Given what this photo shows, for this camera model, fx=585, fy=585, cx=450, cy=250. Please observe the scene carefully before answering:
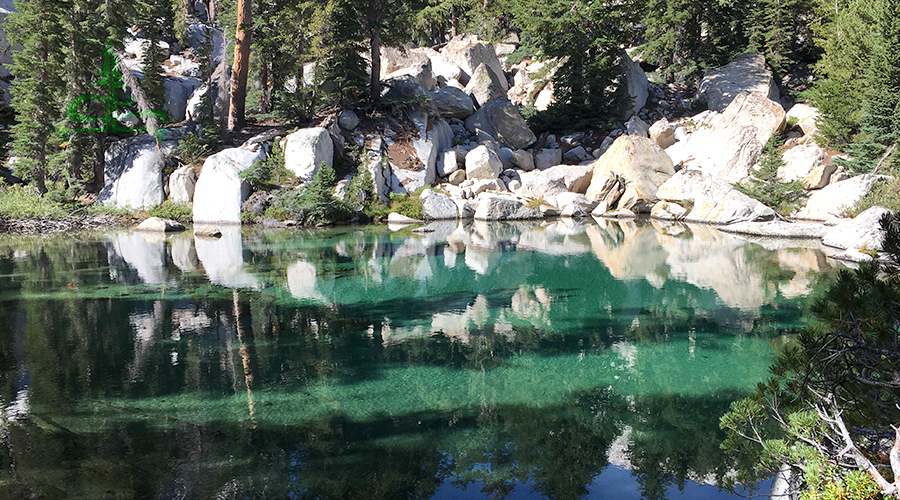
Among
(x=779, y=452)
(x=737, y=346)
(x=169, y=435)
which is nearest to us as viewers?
(x=779, y=452)

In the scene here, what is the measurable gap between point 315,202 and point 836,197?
16846mm

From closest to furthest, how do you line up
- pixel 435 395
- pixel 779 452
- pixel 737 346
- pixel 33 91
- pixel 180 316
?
pixel 779 452 → pixel 435 395 → pixel 737 346 → pixel 180 316 → pixel 33 91

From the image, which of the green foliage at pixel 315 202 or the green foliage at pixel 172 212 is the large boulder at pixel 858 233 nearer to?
the green foliage at pixel 315 202

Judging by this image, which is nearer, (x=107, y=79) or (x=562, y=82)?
(x=107, y=79)

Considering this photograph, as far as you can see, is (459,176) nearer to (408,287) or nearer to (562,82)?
(562,82)

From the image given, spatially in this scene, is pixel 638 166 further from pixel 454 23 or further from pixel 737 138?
pixel 454 23

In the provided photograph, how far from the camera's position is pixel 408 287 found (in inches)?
416

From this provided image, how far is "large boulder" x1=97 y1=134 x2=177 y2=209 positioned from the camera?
2220 cm

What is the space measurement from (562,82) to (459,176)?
8.42 meters

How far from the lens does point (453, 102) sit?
2761 centimetres

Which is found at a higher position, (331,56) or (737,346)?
(331,56)

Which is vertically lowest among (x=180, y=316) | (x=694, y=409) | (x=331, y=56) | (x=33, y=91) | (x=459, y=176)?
(x=694, y=409)

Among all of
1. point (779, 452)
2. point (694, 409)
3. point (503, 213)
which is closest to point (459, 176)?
point (503, 213)

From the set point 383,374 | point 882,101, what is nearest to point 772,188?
point 882,101
